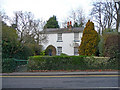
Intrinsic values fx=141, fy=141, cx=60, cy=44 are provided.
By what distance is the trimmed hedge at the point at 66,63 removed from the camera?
43.6 feet

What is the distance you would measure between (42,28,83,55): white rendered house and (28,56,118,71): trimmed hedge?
1175 cm

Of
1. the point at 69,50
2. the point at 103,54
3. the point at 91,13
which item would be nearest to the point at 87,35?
the point at 103,54

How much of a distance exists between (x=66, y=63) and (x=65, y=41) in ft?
42.2

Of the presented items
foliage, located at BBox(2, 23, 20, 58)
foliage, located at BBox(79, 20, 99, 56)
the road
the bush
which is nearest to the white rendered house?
foliage, located at BBox(79, 20, 99, 56)

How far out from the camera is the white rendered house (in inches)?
1009

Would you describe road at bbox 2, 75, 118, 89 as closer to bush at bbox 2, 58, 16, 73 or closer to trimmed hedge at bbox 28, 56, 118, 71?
bush at bbox 2, 58, 16, 73

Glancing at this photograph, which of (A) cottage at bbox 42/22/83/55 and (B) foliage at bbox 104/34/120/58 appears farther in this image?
(A) cottage at bbox 42/22/83/55

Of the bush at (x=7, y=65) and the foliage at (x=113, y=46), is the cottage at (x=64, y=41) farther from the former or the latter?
the bush at (x=7, y=65)

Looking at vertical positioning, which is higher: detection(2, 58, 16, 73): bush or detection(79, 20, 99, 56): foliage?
detection(79, 20, 99, 56): foliage

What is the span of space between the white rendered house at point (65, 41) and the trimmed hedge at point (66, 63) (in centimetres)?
1175

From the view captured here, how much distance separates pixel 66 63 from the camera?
13469 mm

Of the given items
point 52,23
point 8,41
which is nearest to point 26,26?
point 8,41

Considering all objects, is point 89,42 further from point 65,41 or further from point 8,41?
point 8,41

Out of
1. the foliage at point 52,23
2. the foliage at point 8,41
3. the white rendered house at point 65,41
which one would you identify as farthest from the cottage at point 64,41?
the foliage at point 52,23
